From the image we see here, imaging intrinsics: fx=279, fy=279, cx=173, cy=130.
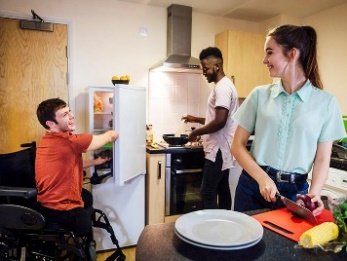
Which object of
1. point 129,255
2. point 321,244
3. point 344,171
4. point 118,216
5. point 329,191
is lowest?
point 129,255

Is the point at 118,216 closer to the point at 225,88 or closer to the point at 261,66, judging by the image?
the point at 225,88

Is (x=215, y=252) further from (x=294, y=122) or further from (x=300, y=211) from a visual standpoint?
(x=294, y=122)

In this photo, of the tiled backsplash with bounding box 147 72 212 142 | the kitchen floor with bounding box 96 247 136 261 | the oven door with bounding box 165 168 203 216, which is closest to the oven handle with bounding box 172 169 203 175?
the oven door with bounding box 165 168 203 216

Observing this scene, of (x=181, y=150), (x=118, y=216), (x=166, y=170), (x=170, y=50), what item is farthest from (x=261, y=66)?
(x=118, y=216)

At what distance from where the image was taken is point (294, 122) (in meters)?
1.05

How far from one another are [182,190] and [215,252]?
1954 mm

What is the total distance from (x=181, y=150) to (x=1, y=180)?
4.50ft

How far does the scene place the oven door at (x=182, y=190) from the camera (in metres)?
2.53

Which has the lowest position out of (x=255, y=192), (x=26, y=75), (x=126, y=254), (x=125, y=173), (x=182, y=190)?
(x=126, y=254)

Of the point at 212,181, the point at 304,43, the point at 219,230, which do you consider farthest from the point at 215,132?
the point at 219,230

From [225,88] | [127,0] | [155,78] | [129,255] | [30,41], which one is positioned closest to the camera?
[225,88]

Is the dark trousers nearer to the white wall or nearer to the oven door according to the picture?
the oven door

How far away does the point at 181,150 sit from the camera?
2.49 m

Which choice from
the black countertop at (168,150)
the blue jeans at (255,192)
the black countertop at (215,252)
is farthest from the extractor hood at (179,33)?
the black countertop at (215,252)
